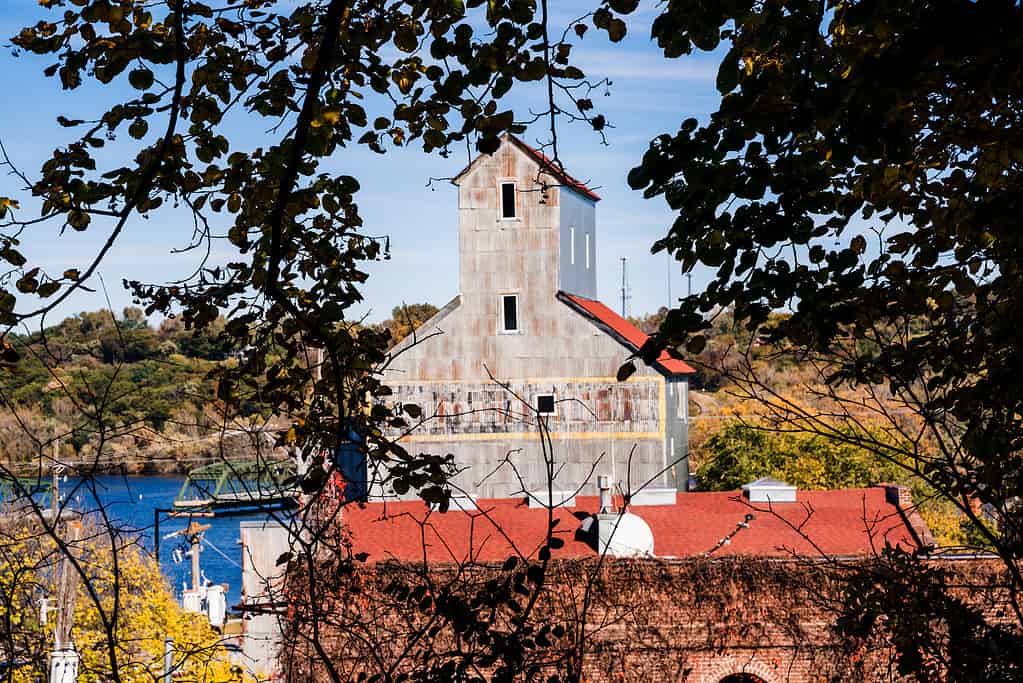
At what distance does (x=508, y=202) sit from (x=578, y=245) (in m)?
2.74

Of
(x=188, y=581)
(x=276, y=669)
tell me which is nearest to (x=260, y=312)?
(x=276, y=669)

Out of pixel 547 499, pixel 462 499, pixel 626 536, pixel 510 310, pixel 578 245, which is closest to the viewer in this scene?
pixel 626 536

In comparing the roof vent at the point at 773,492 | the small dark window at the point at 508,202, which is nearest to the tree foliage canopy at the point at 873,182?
the roof vent at the point at 773,492

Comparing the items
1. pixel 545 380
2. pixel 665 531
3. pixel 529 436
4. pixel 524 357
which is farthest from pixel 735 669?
pixel 524 357

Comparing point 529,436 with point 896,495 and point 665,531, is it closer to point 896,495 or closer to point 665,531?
point 896,495

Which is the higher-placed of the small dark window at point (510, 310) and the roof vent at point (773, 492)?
the small dark window at point (510, 310)

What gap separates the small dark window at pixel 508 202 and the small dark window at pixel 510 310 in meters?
2.27

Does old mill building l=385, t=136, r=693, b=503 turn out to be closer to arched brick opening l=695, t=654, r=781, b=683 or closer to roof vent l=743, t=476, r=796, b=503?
roof vent l=743, t=476, r=796, b=503

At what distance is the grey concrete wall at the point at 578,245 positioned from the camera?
33.4 m

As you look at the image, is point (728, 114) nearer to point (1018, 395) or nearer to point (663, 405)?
point (1018, 395)

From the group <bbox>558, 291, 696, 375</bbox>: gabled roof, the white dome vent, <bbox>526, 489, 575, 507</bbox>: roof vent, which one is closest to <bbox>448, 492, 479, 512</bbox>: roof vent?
<bbox>526, 489, 575, 507</bbox>: roof vent

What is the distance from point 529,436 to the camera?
3155 centimetres

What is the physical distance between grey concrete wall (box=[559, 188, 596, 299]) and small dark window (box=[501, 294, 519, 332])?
1.36m

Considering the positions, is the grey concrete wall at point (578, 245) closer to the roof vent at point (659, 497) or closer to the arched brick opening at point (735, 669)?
the roof vent at point (659, 497)
